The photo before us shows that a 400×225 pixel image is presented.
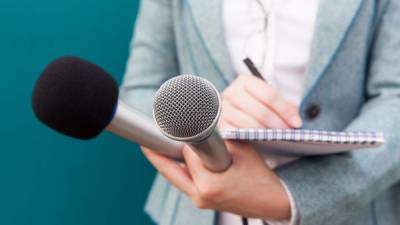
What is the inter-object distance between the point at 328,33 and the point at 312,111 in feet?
0.28

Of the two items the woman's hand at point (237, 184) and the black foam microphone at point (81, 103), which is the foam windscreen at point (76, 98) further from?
the woman's hand at point (237, 184)

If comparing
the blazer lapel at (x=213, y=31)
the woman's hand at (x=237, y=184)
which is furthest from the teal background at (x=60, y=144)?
the woman's hand at (x=237, y=184)

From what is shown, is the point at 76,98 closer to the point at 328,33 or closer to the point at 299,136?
the point at 299,136

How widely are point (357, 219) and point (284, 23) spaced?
239 mm

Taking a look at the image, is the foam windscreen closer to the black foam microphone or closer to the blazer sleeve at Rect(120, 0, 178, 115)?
the black foam microphone

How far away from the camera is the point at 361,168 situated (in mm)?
474

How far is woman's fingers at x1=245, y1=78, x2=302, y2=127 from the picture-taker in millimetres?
441

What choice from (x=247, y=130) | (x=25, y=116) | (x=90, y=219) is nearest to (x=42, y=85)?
(x=247, y=130)

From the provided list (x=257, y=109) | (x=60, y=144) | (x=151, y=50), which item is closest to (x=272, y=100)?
(x=257, y=109)

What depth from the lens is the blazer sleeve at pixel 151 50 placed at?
63cm

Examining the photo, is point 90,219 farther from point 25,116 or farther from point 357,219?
point 357,219

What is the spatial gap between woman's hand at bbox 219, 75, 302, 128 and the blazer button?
7 centimetres

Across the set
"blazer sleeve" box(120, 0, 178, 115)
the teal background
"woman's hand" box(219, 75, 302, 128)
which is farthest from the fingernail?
the teal background

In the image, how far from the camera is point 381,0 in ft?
1.68
